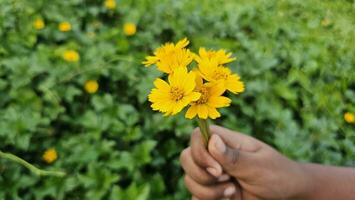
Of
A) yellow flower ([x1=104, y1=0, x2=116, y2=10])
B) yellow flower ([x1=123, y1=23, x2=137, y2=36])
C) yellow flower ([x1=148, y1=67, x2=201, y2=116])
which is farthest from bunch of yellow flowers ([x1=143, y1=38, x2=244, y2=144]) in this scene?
yellow flower ([x1=104, y1=0, x2=116, y2=10])

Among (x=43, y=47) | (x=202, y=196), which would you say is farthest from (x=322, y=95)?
(x=43, y=47)

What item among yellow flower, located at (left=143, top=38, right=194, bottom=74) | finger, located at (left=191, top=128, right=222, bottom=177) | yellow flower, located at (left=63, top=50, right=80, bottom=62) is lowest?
finger, located at (left=191, top=128, right=222, bottom=177)

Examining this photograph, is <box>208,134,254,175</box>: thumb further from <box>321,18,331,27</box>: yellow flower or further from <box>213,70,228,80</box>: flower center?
<box>321,18,331,27</box>: yellow flower

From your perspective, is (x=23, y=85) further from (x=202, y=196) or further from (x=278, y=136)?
(x=278, y=136)

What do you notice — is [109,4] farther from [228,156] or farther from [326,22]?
[326,22]

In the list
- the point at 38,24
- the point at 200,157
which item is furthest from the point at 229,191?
the point at 38,24

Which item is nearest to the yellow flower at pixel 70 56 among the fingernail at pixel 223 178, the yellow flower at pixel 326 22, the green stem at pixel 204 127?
the fingernail at pixel 223 178
